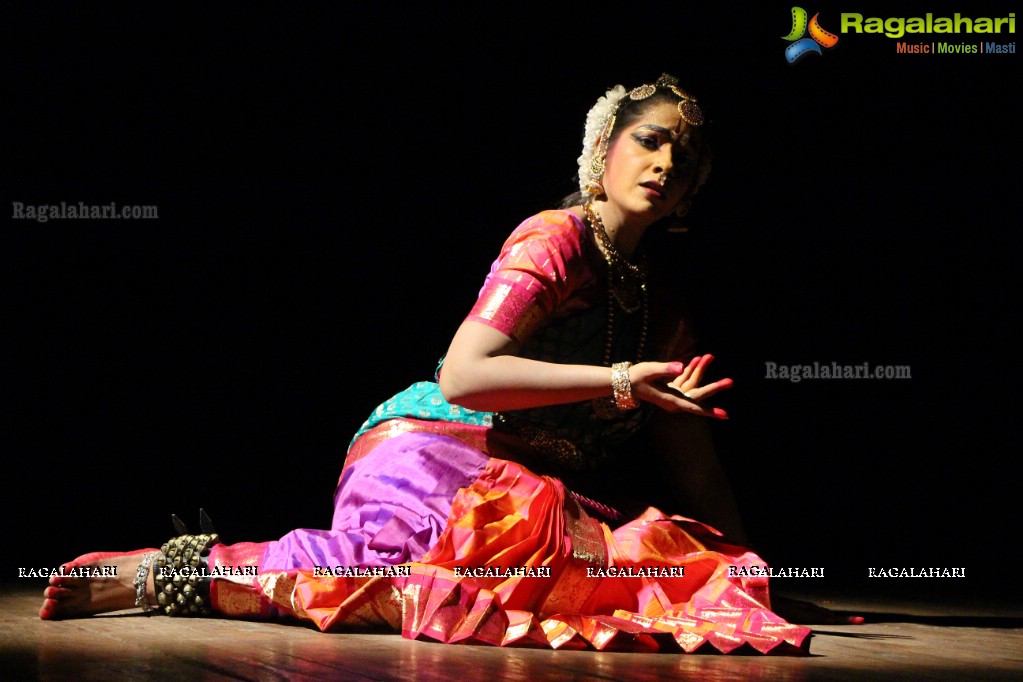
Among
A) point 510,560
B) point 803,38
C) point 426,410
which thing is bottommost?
point 510,560

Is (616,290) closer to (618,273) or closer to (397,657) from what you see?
(618,273)

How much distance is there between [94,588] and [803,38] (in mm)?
2527

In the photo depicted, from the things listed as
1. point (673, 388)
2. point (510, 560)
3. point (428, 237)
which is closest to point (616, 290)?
point (673, 388)

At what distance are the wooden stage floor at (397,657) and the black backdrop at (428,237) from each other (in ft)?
4.45

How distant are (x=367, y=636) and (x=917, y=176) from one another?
251 centimetres

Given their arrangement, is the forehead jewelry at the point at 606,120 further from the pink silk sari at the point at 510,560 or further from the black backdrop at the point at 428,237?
the black backdrop at the point at 428,237

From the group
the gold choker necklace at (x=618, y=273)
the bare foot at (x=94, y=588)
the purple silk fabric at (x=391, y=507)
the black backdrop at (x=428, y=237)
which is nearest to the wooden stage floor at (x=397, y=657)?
the bare foot at (x=94, y=588)

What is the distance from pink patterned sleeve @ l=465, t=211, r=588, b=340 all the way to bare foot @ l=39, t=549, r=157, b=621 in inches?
33.4

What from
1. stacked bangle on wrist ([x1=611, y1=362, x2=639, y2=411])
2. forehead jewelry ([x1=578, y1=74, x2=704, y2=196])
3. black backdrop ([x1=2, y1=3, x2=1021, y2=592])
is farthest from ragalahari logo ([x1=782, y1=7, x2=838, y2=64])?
stacked bangle on wrist ([x1=611, y1=362, x2=639, y2=411])

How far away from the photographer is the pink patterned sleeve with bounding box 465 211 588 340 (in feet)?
7.25

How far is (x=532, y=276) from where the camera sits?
7.35 ft

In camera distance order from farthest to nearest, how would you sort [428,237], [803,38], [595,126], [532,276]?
[428,237], [803,38], [595,126], [532,276]

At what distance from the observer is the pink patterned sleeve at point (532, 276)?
2.21 meters

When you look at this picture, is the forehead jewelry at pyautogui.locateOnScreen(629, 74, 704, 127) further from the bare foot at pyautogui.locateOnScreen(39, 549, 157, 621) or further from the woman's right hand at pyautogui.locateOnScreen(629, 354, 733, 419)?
the bare foot at pyautogui.locateOnScreen(39, 549, 157, 621)
